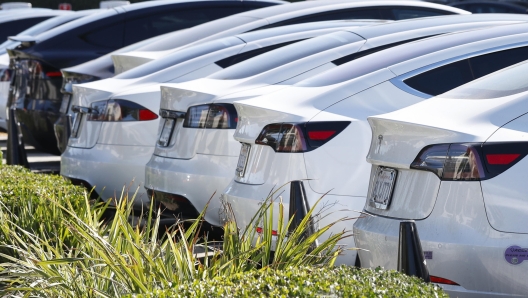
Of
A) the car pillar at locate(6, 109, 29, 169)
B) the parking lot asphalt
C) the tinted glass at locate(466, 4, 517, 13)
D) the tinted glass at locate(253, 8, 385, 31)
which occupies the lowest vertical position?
the parking lot asphalt

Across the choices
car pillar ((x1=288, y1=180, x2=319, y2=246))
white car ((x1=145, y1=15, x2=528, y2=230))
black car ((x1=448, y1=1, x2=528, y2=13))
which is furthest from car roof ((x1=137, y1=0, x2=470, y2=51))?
black car ((x1=448, y1=1, x2=528, y2=13))

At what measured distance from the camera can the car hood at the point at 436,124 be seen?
13.4ft

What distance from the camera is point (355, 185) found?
521 centimetres

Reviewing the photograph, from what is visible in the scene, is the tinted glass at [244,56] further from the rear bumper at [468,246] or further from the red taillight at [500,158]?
the red taillight at [500,158]

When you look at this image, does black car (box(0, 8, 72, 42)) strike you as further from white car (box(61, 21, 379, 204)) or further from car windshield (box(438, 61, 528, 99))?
car windshield (box(438, 61, 528, 99))

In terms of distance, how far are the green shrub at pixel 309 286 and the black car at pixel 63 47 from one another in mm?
7306

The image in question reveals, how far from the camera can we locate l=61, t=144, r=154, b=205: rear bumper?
25.4 ft

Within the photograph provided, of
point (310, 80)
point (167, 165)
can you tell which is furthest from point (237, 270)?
point (167, 165)

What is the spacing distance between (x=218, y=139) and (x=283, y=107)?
1.11 meters

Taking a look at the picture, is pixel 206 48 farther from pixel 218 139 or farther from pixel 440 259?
pixel 440 259

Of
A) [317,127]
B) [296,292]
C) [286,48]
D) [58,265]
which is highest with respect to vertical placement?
[286,48]

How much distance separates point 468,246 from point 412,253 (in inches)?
9.9

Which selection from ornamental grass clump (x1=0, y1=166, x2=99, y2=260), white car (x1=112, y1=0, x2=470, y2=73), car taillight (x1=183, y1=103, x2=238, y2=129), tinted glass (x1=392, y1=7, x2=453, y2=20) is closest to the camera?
ornamental grass clump (x1=0, y1=166, x2=99, y2=260)

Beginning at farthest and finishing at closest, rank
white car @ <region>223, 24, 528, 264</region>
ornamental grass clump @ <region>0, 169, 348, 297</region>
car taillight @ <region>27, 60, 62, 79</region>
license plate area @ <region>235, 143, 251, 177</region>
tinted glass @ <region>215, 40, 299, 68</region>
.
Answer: car taillight @ <region>27, 60, 62, 79</region> → tinted glass @ <region>215, 40, 299, 68</region> → license plate area @ <region>235, 143, 251, 177</region> → white car @ <region>223, 24, 528, 264</region> → ornamental grass clump @ <region>0, 169, 348, 297</region>
